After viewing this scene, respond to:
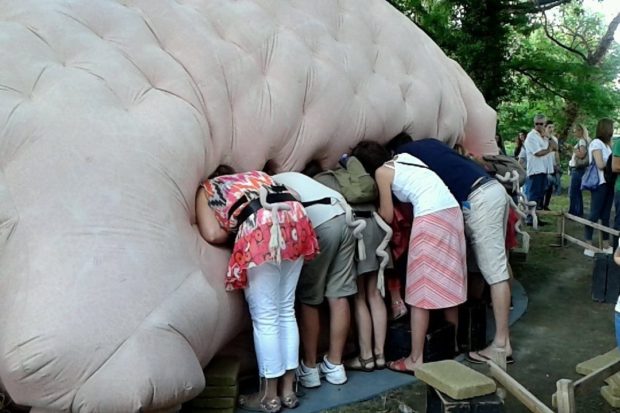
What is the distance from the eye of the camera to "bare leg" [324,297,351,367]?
405cm

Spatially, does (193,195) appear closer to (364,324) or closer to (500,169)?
(364,324)

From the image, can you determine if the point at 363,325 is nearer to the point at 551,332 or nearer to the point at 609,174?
the point at 551,332

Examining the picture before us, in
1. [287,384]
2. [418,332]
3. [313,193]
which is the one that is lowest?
[287,384]

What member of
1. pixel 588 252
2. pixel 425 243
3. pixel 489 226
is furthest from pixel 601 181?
pixel 425 243

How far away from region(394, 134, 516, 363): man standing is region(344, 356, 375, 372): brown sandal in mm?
731

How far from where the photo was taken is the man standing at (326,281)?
13.0 feet

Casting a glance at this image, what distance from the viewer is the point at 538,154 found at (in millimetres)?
9297

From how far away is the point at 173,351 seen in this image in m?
2.84

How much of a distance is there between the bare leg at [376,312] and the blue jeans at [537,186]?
6.03 metres

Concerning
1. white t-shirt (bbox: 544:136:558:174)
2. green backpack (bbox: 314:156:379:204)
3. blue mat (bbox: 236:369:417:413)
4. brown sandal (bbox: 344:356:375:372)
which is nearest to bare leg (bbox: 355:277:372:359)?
brown sandal (bbox: 344:356:375:372)

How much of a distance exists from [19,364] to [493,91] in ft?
33.7

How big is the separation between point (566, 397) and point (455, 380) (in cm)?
50

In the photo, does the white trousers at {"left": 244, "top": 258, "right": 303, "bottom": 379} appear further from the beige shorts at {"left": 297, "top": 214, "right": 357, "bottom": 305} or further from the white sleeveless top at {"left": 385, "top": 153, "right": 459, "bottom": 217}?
the white sleeveless top at {"left": 385, "top": 153, "right": 459, "bottom": 217}

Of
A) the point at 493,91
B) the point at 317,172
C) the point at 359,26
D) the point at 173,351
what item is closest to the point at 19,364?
the point at 173,351
